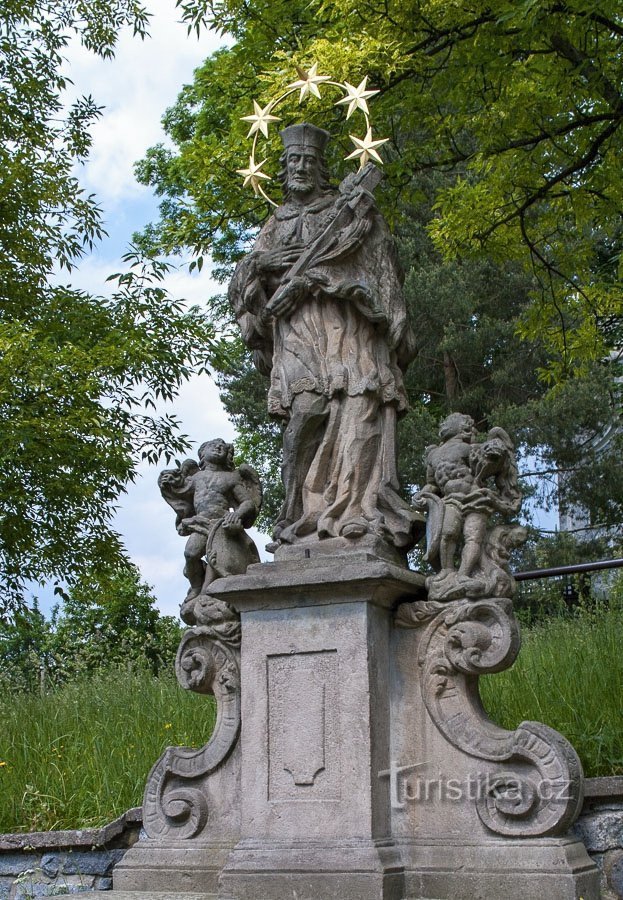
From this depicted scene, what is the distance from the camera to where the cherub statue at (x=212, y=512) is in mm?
6656

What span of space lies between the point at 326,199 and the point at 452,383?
→ 47.1 feet

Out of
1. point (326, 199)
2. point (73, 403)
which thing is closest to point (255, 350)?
point (326, 199)

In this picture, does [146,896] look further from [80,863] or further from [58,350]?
[58,350]

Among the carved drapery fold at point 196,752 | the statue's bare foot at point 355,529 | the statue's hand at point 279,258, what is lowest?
the carved drapery fold at point 196,752

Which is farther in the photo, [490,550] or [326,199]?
[326,199]

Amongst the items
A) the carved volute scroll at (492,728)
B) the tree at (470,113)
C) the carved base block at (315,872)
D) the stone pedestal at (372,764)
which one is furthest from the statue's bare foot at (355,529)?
the tree at (470,113)

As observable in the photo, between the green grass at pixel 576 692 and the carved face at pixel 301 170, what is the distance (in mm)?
3330

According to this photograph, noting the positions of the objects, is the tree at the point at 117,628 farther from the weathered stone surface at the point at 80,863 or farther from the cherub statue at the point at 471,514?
the cherub statue at the point at 471,514

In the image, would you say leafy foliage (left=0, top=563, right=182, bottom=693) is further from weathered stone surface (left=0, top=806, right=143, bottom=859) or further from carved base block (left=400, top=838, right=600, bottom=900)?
carved base block (left=400, top=838, right=600, bottom=900)

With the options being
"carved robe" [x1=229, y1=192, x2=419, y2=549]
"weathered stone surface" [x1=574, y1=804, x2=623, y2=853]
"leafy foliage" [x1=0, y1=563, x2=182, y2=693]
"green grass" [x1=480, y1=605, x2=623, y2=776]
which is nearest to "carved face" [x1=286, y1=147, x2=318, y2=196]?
"carved robe" [x1=229, y1=192, x2=419, y2=549]

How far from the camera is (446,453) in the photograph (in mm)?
6234

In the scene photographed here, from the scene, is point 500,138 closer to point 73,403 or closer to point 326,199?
point 326,199

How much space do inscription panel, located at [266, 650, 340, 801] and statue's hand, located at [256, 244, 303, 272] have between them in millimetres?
2203

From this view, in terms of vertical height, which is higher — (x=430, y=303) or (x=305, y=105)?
(x=430, y=303)
